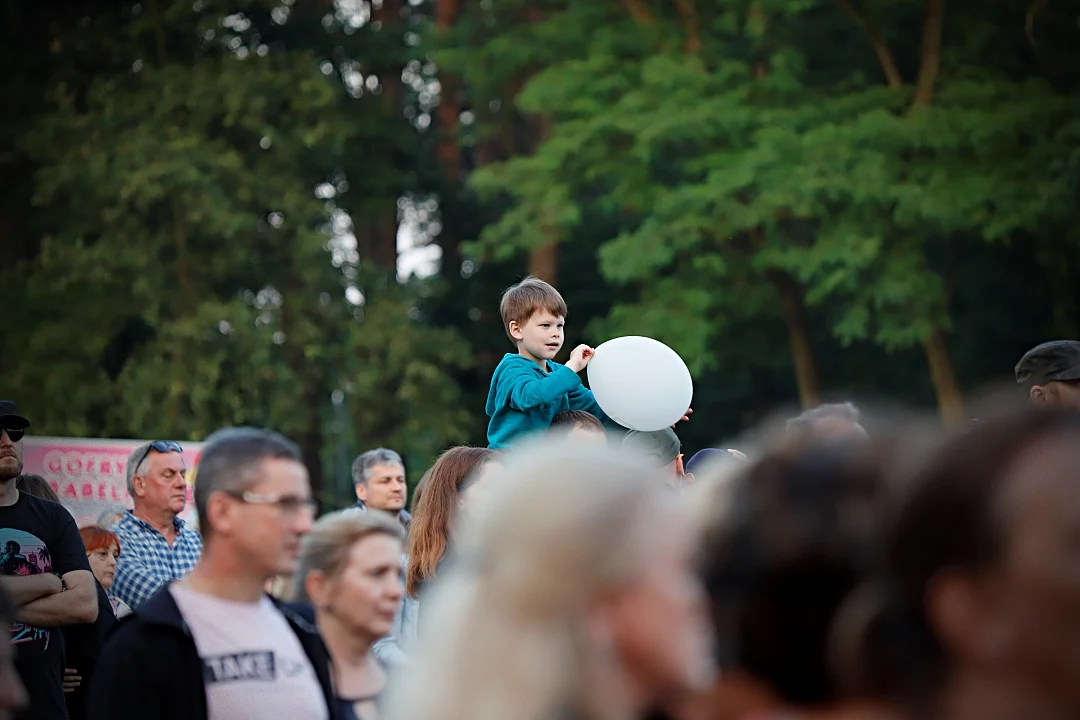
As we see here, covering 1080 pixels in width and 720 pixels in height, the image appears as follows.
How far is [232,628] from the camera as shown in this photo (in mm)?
3092

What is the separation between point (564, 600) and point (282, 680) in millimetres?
1312

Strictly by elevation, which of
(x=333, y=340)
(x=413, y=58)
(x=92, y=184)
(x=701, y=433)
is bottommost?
(x=701, y=433)

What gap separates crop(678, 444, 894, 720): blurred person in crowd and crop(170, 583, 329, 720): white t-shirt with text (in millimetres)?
1230

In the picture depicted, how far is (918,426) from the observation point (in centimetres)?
208

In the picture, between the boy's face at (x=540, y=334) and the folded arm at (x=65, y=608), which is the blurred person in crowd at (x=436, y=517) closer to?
the boy's face at (x=540, y=334)

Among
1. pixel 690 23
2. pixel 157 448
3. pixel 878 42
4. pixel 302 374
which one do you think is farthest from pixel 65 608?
pixel 690 23

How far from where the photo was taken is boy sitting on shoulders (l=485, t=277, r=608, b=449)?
17.3 ft

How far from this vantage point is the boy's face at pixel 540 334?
17.9ft

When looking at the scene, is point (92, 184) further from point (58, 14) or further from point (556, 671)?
point (556, 671)

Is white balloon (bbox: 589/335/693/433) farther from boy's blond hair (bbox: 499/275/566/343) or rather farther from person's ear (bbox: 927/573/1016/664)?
person's ear (bbox: 927/573/1016/664)

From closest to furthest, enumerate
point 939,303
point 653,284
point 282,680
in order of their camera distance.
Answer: point 282,680 → point 939,303 → point 653,284

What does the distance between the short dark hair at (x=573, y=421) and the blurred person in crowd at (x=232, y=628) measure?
2.00 meters

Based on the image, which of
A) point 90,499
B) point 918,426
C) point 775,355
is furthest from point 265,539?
point 775,355

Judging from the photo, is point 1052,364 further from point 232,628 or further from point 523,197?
point 523,197
